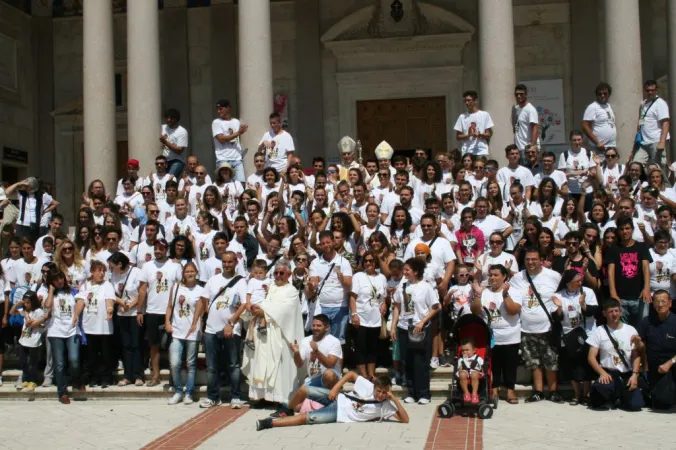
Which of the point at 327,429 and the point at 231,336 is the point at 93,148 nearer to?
the point at 231,336

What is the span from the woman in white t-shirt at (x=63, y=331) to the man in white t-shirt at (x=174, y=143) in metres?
4.88

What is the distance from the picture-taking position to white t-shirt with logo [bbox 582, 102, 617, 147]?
17.3 m

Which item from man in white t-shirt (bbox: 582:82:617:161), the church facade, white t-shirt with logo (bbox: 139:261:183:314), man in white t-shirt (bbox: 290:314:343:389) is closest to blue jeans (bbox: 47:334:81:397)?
white t-shirt with logo (bbox: 139:261:183:314)

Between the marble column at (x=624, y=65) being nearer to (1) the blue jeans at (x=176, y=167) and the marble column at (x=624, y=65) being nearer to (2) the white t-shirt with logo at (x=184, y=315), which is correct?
(1) the blue jeans at (x=176, y=167)

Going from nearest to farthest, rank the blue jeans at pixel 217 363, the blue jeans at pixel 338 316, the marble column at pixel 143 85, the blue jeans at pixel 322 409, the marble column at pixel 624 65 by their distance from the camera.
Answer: the blue jeans at pixel 322 409 → the blue jeans at pixel 217 363 → the blue jeans at pixel 338 316 → the marble column at pixel 624 65 → the marble column at pixel 143 85

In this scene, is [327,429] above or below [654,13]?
below

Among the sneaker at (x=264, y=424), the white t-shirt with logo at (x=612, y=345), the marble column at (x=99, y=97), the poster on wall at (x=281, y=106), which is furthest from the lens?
the poster on wall at (x=281, y=106)

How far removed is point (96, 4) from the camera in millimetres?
19719

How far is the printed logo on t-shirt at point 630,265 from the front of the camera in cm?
1304

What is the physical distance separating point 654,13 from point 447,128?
5.58m

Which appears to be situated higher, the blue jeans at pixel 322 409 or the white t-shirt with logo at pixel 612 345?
the white t-shirt with logo at pixel 612 345

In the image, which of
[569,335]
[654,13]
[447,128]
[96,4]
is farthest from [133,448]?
[654,13]

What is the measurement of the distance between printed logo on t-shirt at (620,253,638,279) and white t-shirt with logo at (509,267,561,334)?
922 mm

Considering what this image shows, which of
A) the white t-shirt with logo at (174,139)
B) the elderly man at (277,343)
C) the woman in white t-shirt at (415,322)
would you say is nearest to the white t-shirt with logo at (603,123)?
the woman in white t-shirt at (415,322)
